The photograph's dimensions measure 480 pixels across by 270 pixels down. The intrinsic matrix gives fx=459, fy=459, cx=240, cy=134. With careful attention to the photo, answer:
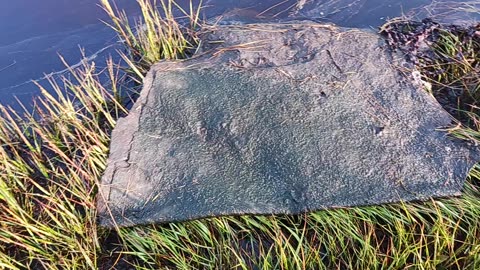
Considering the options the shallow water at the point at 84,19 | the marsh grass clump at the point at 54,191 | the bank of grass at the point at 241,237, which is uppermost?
the shallow water at the point at 84,19

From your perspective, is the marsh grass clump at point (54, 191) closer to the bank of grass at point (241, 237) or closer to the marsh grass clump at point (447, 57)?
the bank of grass at point (241, 237)

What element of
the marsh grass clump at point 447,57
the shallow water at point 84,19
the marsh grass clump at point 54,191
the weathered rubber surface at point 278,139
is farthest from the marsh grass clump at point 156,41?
the marsh grass clump at point 447,57

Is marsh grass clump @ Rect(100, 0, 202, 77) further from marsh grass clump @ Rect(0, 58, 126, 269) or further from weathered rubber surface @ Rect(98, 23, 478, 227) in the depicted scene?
marsh grass clump @ Rect(0, 58, 126, 269)

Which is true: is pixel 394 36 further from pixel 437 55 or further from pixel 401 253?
pixel 401 253

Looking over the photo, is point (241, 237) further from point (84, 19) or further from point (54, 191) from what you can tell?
point (84, 19)

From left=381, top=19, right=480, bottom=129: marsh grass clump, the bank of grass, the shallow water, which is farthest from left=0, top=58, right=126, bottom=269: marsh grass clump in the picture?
left=381, top=19, right=480, bottom=129: marsh grass clump

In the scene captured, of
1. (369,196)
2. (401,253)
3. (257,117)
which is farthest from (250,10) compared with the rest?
(401,253)

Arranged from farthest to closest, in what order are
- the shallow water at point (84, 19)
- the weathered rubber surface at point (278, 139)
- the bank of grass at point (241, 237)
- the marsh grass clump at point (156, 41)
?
the shallow water at point (84, 19), the marsh grass clump at point (156, 41), the weathered rubber surface at point (278, 139), the bank of grass at point (241, 237)
